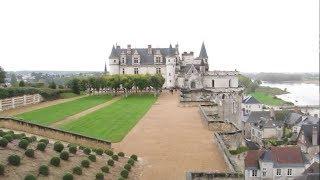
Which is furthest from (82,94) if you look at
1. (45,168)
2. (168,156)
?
(45,168)

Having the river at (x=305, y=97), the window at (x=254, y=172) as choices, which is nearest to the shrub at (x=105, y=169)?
the window at (x=254, y=172)

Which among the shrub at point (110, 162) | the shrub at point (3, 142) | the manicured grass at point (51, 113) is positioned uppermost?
the shrub at point (3, 142)

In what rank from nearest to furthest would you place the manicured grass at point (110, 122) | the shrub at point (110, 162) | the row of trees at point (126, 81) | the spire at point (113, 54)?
the shrub at point (110, 162) < the manicured grass at point (110, 122) < the row of trees at point (126, 81) < the spire at point (113, 54)

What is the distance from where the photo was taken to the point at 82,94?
2347 inches

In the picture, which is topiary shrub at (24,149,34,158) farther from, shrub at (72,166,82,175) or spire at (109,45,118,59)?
spire at (109,45,118,59)

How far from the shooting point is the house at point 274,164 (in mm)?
22219

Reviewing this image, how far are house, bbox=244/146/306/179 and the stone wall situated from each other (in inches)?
317

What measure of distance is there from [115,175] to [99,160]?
1.66 meters

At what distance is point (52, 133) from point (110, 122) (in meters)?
8.53

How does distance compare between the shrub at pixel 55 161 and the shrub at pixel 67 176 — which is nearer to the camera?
the shrub at pixel 67 176

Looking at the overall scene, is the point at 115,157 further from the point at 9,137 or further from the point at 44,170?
the point at 9,137

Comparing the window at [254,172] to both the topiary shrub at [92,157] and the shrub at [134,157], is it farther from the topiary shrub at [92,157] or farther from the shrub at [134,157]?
the topiary shrub at [92,157]

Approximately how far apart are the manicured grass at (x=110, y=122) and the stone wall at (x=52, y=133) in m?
2.29

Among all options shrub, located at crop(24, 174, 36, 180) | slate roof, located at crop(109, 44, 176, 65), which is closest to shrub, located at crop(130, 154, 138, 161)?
shrub, located at crop(24, 174, 36, 180)
